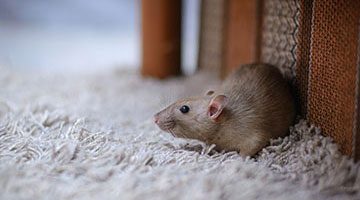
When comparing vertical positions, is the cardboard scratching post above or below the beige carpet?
above

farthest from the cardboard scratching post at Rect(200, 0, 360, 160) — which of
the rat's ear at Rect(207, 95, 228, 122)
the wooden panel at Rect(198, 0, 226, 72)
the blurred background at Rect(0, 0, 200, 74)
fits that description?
the blurred background at Rect(0, 0, 200, 74)

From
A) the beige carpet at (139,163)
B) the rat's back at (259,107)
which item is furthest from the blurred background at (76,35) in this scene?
the beige carpet at (139,163)

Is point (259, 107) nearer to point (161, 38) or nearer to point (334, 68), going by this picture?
point (334, 68)

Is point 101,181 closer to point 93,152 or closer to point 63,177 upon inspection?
point 63,177

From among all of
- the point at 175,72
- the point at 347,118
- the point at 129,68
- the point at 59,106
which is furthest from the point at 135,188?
the point at 129,68

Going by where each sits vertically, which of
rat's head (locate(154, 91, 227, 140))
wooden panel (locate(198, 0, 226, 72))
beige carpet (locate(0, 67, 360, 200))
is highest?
wooden panel (locate(198, 0, 226, 72))

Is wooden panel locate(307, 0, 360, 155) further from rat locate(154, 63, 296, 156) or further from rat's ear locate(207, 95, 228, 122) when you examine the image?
rat's ear locate(207, 95, 228, 122)

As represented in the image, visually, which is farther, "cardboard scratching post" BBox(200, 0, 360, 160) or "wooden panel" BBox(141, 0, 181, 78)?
"wooden panel" BBox(141, 0, 181, 78)

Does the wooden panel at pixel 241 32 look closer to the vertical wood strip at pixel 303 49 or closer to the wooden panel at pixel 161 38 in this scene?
the wooden panel at pixel 161 38
